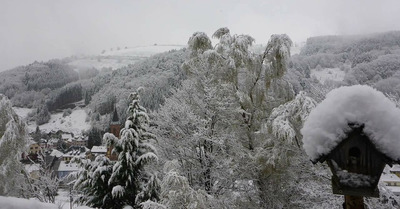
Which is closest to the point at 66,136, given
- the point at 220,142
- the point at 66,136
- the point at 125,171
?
the point at 66,136

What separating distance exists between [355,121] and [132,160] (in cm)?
912

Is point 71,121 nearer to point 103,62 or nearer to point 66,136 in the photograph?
point 66,136

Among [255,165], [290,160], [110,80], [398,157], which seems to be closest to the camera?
[398,157]

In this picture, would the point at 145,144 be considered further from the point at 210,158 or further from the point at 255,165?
the point at 255,165

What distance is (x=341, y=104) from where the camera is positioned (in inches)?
71.9

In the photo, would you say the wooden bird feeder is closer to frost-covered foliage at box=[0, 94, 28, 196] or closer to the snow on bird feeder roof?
the snow on bird feeder roof

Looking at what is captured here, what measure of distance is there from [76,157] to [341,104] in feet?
33.5

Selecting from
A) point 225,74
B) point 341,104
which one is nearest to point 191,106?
point 225,74

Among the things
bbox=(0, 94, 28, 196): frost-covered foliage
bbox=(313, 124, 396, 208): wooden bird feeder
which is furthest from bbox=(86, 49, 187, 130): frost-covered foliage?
bbox=(313, 124, 396, 208): wooden bird feeder

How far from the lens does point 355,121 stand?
5.93ft

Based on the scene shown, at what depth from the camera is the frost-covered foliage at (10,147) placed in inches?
449

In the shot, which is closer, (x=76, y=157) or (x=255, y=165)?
(x=255, y=165)

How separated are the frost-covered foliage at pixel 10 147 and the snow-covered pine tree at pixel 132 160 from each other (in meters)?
4.10

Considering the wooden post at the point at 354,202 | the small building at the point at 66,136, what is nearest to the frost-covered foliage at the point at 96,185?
the wooden post at the point at 354,202
